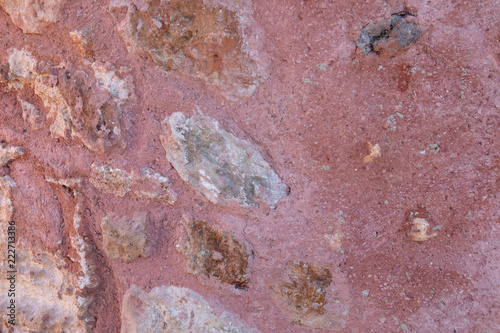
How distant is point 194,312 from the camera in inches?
44.2

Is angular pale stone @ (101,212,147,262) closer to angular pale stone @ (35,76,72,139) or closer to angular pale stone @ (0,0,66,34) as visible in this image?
angular pale stone @ (35,76,72,139)

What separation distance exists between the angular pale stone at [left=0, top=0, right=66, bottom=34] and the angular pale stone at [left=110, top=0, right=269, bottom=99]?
0.20 metres

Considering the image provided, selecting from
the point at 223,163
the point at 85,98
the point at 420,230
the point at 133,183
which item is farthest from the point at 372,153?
the point at 85,98

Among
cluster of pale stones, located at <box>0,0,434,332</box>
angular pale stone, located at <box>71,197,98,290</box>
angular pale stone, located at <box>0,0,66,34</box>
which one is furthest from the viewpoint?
angular pale stone, located at <box>71,197,98,290</box>

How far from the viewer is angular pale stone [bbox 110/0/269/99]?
944 mm

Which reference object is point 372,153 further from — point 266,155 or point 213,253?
point 213,253

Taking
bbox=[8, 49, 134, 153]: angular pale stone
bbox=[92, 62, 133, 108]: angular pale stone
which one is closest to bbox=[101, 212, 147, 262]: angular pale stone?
bbox=[8, 49, 134, 153]: angular pale stone

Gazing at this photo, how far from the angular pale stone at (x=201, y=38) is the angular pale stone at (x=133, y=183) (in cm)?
33

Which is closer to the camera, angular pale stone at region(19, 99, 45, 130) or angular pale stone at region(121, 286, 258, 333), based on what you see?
angular pale stone at region(121, 286, 258, 333)

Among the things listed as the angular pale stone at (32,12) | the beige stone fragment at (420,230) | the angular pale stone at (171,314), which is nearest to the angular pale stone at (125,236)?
the angular pale stone at (171,314)

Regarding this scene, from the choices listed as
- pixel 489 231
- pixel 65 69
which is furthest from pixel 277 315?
pixel 65 69

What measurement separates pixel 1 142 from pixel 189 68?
81 centimetres

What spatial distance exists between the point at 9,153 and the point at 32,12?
1.65 ft

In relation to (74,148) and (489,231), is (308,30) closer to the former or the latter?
(489,231)
